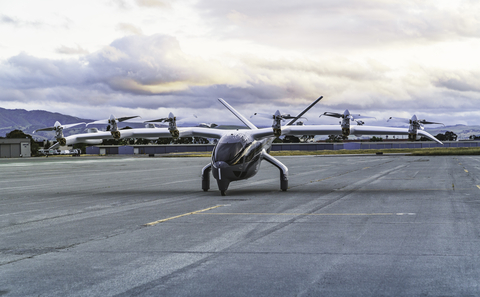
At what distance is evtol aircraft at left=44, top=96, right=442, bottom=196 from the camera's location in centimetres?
2062

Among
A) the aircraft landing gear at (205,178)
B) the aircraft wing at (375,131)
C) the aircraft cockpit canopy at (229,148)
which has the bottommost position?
the aircraft landing gear at (205,178)

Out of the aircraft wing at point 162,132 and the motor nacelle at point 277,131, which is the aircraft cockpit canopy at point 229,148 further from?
the aircraft wing at point 162,132

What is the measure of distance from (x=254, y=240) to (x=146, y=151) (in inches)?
5817

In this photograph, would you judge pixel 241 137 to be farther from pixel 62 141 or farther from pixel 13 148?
pixel 13 148

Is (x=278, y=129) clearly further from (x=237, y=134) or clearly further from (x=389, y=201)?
(x=389, y=201)

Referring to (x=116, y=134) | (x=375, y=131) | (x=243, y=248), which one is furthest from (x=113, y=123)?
(x=243, y=248)

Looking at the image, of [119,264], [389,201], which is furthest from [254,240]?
[389,201]

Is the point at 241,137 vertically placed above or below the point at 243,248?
above

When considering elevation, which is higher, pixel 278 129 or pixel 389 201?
pixel 278 129

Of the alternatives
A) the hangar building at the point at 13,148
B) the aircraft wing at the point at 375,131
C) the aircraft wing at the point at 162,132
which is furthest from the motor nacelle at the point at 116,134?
the hangar building at the point at 13,148

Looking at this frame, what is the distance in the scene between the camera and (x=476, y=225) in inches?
483

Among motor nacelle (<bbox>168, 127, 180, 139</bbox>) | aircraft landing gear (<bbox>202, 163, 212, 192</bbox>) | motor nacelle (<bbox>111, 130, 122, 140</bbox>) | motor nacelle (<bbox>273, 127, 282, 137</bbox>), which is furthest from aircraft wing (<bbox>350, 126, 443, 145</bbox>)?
motor nacelle (<bbox>111, 130, 122, 140</bbox>)

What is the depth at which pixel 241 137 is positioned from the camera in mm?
21750

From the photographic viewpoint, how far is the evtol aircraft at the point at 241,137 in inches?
812
